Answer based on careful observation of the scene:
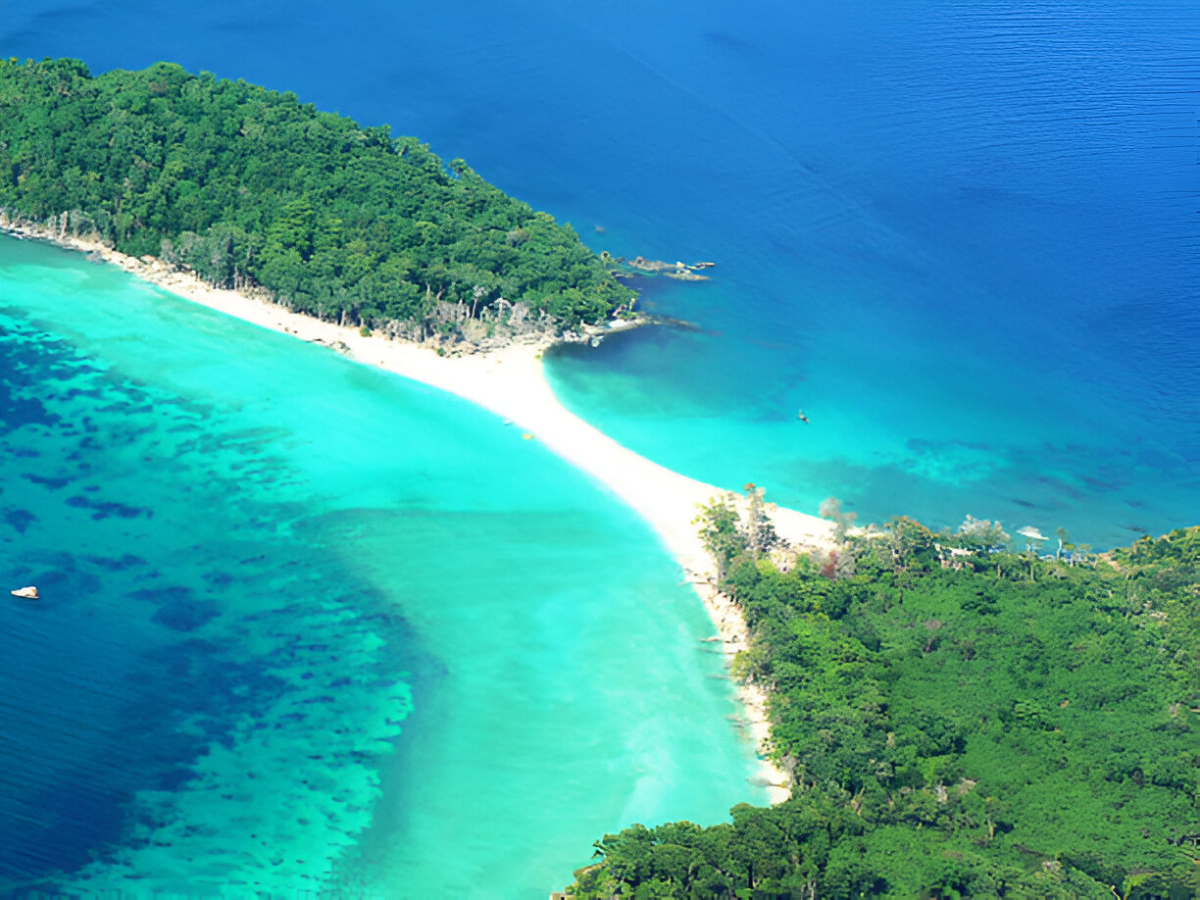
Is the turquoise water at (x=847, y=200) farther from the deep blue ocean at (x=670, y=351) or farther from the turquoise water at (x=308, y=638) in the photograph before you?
the turquoise water at (x=308, y=638)

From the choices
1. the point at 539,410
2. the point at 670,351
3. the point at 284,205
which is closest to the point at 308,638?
the point at 539,410

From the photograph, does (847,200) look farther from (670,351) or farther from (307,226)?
(307,226)

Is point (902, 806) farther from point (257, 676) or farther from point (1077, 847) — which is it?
point (257, 676)

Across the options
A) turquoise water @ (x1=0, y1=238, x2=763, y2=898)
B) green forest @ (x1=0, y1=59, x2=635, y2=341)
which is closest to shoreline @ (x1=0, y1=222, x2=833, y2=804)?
green forest @ (x1=0, y1=59, x2=635, y2=341)

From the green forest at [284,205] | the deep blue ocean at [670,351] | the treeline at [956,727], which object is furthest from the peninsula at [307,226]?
the treeline at [956,727]

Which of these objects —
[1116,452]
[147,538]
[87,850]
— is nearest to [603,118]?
[1116,452]

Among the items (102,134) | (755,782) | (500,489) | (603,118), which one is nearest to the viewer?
(755,782)
